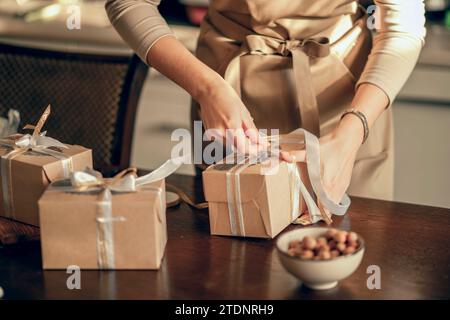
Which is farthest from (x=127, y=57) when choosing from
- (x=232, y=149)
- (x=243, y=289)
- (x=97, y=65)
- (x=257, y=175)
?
(x=243, y=289)

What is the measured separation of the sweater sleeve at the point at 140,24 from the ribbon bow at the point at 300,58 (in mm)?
146

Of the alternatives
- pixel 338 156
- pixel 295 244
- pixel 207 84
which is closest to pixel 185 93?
pixel 207 84

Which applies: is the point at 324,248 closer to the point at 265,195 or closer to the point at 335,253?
the point at 335,253

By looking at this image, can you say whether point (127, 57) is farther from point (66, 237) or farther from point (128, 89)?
point (66, 237)

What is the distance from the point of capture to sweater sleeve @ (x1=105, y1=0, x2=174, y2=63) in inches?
56.7

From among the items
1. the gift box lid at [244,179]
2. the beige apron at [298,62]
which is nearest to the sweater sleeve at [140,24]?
the beige apron at [298,62]

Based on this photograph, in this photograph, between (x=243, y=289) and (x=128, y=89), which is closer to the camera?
(x=243, y=289)

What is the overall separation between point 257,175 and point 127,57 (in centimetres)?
89

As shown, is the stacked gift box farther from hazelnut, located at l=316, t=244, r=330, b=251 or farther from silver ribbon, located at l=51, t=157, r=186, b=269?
hazelnut, located at l=316, t=244, r=330, b=251

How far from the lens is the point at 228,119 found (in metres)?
1.30

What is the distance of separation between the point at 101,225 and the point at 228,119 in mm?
339

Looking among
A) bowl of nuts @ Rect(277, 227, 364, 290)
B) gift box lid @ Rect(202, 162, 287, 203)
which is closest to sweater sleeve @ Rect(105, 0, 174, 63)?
gift box lid @ Rect(202, 162, 287, 203)

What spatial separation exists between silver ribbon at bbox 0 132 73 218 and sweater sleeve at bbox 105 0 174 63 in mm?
281
